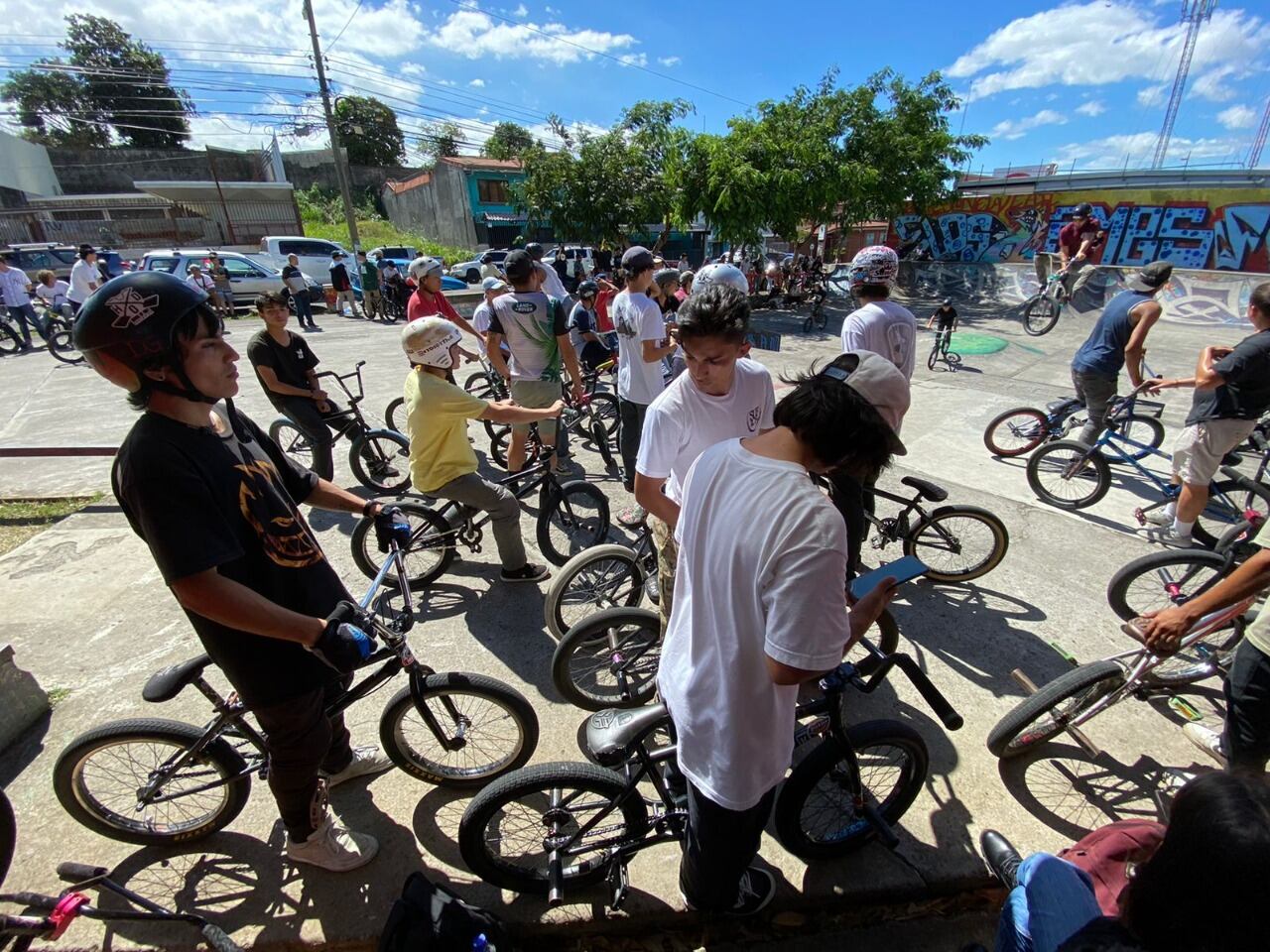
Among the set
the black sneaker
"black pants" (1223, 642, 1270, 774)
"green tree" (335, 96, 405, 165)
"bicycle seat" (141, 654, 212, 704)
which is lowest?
the black sneaker

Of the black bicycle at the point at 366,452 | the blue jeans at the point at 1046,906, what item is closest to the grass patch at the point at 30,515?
the black bicycle at the point at 366,452

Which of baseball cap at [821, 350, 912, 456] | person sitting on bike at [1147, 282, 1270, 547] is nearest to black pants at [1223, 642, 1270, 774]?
baseball cap at [821, 350, 912, 456]

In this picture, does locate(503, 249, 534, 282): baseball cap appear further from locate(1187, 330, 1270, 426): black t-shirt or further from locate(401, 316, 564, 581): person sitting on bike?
locate(1187, 330, 1270, 426): black t-shirt

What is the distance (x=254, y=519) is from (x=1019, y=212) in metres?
25.7

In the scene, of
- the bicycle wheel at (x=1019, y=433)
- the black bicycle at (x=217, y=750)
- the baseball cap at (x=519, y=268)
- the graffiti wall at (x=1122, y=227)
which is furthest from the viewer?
the graffiti wall at (x=1122, y=227)

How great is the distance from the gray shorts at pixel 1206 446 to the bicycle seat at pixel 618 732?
452 cm

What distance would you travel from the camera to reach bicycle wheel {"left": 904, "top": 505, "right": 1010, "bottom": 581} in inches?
145

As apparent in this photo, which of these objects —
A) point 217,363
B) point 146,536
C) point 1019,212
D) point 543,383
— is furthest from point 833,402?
point 1019,212

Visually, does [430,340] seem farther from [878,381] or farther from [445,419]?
[878,381]

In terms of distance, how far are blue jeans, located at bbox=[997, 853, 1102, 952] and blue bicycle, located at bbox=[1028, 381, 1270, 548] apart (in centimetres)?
437

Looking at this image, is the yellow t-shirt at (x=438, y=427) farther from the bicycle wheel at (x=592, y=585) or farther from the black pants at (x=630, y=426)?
the black pants at (x=630, y=426)

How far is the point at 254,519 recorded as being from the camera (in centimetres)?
171

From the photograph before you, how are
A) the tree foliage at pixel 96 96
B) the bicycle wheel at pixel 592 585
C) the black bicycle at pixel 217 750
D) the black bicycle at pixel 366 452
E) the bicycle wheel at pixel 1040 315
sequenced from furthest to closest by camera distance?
the tree foliage at pixel 96 96, the bicycle wheel at pixel 1040 315, the black bicycle at pixel 366 452, the bicycle wheel at pixel 592 585, the black bicycle at pixel 217 750

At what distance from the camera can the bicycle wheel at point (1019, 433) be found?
18.8 feet
